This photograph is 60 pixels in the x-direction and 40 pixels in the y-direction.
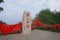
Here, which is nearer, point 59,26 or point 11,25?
point 11,25

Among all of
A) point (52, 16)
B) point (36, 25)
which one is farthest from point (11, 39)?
point (52, 16)

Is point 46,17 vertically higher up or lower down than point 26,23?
lower down

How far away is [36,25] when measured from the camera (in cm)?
1884

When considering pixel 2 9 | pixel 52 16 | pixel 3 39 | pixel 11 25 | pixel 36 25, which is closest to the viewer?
pixel 3 39

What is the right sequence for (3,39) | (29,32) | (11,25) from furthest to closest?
(29,32)
(11,25)
(3,39)

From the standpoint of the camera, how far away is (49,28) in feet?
64.3

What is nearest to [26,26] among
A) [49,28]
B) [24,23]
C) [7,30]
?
[24,23]

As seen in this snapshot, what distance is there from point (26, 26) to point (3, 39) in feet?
7.95

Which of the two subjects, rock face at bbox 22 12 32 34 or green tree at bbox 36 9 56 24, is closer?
rock face at bbox 22 12 32 34

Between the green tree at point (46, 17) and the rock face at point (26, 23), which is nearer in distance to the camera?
the rock face at point (26, 23)

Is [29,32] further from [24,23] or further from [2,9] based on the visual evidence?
[2,9]

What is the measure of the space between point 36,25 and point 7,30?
4486mm

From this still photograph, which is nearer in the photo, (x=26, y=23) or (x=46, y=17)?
(x=26, y=23)

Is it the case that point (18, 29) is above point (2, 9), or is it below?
below
